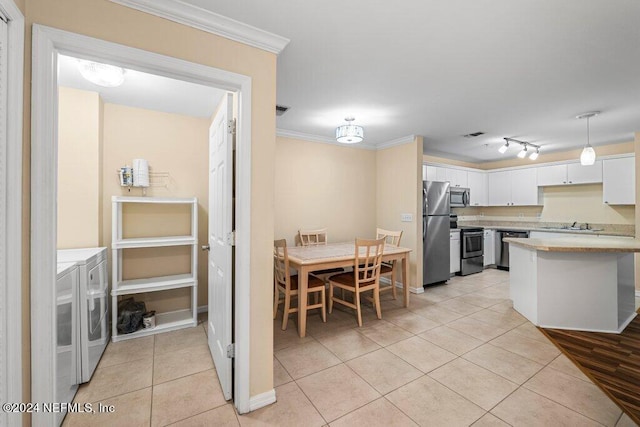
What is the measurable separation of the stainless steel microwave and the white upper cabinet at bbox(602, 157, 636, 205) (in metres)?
2.05

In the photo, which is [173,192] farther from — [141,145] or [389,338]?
[389,338]

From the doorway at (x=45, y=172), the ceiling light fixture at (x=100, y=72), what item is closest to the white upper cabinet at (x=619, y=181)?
the doorway at (x=45, y=172)

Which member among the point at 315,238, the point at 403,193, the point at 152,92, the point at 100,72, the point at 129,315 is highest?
the point at 152,92

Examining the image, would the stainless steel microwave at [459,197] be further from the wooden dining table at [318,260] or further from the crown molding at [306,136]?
the wooden dining table at [318,260]

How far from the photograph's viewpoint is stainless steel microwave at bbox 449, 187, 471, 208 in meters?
5.46

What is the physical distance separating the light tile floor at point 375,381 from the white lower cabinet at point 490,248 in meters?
2.96

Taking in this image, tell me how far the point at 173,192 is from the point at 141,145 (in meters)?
0.61

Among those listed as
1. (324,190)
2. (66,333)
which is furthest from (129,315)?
(324,190)

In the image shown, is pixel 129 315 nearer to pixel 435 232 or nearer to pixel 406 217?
pixel 406 217

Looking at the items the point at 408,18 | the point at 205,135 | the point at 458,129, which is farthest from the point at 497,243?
the point at 205,135

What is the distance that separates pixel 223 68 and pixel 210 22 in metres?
0.25

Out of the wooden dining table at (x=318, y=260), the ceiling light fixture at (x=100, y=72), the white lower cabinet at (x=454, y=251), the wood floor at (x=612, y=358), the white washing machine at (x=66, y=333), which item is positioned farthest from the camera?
the white lower cabinet at (x=454, y=251)

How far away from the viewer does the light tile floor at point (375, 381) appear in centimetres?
169

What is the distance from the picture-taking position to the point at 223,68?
1646 mm
